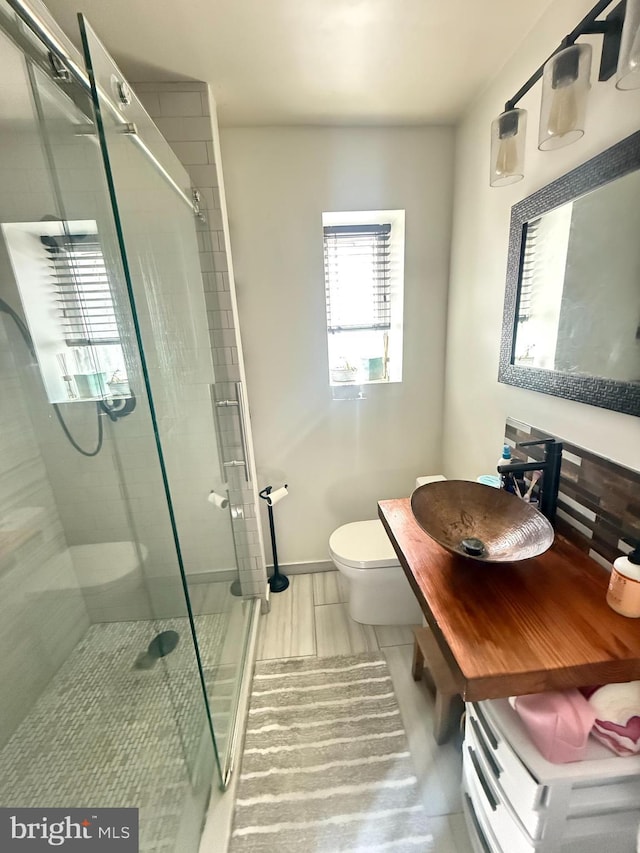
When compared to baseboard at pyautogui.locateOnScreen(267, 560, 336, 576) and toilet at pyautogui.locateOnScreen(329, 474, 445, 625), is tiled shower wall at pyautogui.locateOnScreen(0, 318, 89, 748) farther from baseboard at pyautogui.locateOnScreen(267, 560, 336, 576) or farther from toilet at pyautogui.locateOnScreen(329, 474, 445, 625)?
toilet at pyautogui.locateOnScreen(329, 474, 445, 625)

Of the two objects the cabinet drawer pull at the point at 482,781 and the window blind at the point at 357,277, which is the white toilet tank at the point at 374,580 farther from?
the window blind at the point at 357,277

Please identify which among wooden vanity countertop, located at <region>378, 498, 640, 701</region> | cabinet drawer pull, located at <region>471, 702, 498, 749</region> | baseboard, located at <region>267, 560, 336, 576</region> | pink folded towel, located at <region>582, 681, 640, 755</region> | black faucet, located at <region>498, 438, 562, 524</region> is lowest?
baseboard, located at <region>267, 560, 336, 576</region>

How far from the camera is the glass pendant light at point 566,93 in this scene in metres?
0.77

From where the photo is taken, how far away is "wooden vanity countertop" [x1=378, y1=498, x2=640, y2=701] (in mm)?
670

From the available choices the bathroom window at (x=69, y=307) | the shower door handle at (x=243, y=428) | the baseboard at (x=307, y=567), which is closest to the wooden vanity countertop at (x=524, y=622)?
the shower door handle at (x=243, y=428)

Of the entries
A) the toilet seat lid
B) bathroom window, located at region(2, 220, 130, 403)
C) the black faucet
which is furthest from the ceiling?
the toilet seat lid

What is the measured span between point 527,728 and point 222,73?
225 centimetres

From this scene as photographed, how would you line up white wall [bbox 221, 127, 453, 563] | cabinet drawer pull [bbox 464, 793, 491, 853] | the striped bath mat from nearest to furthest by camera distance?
cabinet drawer pull [bbox 464, 793, 491, 853], the striped bath mat, white wall [bbox 221, 127, 453, 563]

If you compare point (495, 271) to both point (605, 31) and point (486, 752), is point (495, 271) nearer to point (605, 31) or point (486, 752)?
point (605, 31)

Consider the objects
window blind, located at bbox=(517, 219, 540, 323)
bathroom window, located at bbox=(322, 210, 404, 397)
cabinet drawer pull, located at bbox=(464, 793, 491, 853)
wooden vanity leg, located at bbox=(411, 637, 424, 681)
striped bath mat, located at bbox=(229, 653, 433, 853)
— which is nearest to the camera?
cabinet drawer pull, located at bbox=(464, 793, 491, 853)

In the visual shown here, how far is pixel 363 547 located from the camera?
1745 mm

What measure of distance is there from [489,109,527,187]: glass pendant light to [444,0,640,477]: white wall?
0.14m

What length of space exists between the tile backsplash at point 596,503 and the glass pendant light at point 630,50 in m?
0.83

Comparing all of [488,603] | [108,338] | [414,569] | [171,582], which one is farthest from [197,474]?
[488,603]
